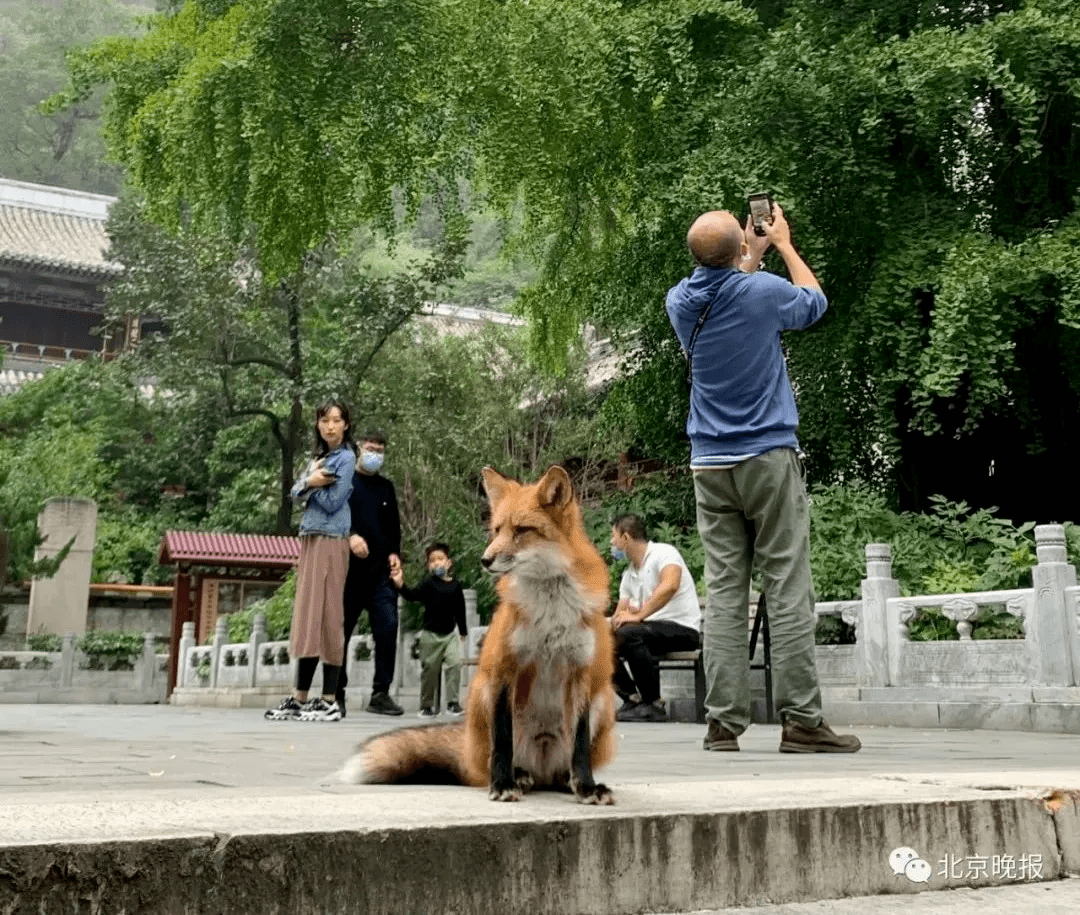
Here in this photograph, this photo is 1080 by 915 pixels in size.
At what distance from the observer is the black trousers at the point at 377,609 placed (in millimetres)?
9305

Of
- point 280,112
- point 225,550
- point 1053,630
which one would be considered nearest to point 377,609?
point 1053,630

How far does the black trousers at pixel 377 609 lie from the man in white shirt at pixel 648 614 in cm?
179

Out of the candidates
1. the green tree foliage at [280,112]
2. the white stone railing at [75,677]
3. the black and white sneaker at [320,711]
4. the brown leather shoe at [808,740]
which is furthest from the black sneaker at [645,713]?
the white stone railing at [75,677]

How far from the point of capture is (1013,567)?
1173cm

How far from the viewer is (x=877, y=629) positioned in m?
10.4

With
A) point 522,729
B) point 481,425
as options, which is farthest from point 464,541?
point 522,729

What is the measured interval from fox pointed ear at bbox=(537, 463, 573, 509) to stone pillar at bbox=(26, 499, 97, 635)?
79.2ft

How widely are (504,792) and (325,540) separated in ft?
19.7

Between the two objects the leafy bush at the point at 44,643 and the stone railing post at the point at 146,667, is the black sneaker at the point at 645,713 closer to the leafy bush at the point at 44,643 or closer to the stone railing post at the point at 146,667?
the stone railing post at the point at 146,667

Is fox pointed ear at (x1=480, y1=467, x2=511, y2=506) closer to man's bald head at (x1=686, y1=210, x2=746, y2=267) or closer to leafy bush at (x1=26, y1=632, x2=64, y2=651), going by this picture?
man's bald head at (x1=686, y1=210, x2=746, y2=267)

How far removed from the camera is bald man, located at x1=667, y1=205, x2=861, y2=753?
5074 mm

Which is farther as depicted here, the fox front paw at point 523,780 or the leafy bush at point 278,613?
the leafy bush at point 278,613

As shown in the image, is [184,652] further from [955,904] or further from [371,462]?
[955,904]

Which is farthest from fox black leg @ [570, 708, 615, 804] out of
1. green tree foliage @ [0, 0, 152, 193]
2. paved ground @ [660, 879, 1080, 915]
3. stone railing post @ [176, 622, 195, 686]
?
green tree foliage @ [0, 0, 152, 193]
